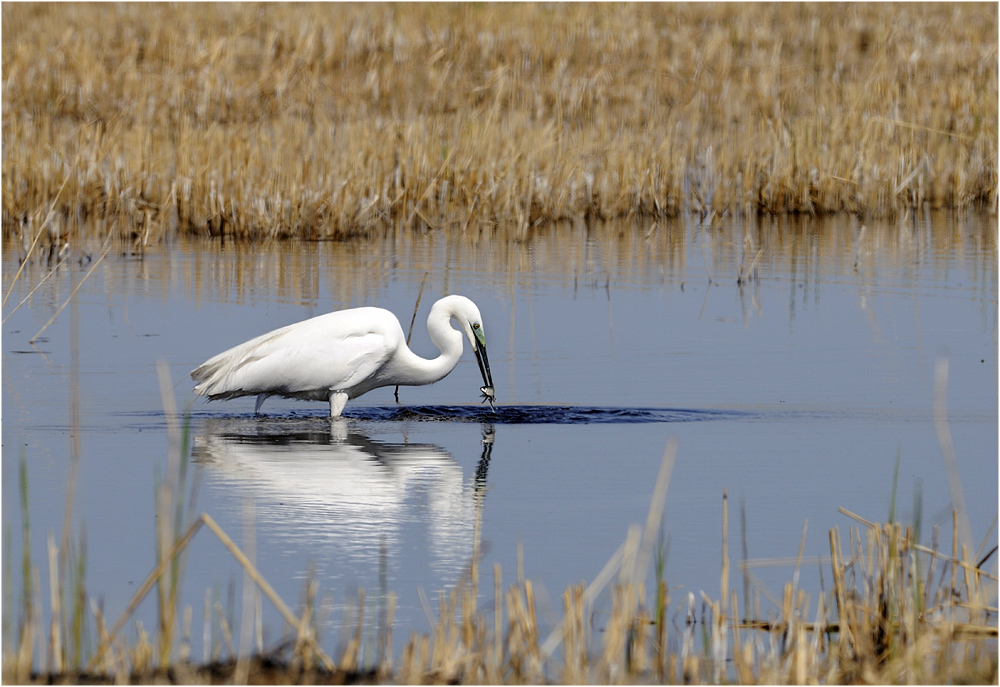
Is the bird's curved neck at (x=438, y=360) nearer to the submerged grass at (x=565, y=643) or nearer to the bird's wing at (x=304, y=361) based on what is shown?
the bird's wing at (x=304, y=361)

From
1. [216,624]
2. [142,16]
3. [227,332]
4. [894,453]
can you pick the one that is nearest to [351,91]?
[142,16]

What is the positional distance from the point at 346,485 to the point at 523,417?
1568 mm

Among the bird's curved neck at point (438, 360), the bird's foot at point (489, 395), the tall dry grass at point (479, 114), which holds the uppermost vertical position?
the tall dry grass at point (479, 114)

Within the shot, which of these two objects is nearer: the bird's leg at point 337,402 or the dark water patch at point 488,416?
the dark water patch at point 488,416

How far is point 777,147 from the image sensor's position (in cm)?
1433

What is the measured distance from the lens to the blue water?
4461 mm

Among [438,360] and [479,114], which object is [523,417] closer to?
[438,360]

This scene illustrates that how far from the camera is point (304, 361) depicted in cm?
698

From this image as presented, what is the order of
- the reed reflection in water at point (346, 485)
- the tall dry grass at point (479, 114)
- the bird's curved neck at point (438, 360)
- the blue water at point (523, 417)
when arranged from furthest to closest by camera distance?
1. the tall dry grass at point (479, 114)
2. the bird's curved neck at point (438, 360)
3. the reed reflection in water at point (346, 485)
4. the blue water at point (523, 417)

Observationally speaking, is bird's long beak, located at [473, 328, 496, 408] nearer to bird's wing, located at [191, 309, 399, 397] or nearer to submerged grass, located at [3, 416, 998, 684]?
bird's wing, located at [191, 309, 399, 397]

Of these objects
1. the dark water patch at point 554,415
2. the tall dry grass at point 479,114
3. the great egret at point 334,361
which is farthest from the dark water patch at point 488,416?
the tall dry grass at point 479,114

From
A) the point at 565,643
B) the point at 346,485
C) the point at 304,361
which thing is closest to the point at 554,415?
the point at 304,361

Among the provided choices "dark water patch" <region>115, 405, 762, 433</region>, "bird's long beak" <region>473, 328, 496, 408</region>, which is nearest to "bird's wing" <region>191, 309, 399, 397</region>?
"dark water patch" <region>115, 405, 762, 433</region>

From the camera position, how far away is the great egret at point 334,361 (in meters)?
6.96
